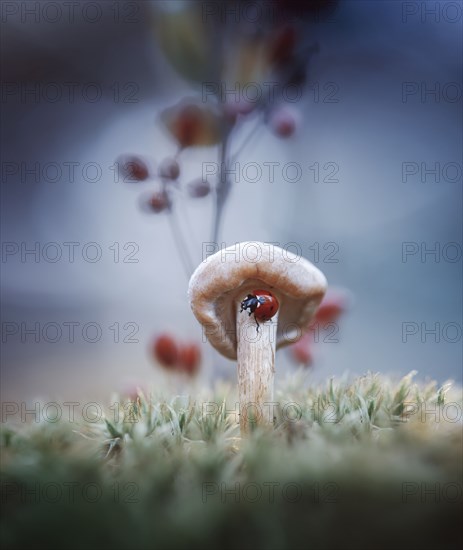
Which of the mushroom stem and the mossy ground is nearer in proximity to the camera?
the mossy ground

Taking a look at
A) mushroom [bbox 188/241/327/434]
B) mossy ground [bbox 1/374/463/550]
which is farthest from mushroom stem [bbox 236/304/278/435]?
mossy ground [bbox 1/374/463/550]

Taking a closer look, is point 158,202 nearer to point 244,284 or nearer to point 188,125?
point 188,125

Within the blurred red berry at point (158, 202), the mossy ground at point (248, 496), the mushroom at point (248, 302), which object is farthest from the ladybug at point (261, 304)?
the blurred red berry at point (158, 202)

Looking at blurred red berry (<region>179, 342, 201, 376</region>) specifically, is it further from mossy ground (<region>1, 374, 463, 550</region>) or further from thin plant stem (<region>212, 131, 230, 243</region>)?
mossy ground (<region>1, 374, 463, 550</region>)

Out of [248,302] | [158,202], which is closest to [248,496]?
[248,302]

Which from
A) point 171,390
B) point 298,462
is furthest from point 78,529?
point 171,390

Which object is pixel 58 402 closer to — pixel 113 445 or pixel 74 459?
pixel 113 445
